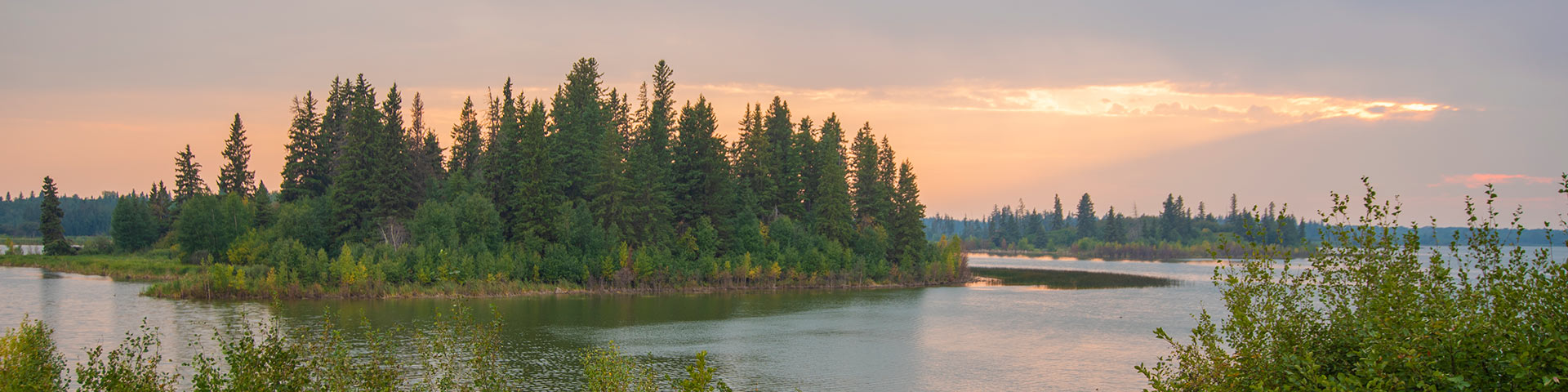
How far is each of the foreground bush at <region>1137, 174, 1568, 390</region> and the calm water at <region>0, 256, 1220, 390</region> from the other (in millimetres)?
26483

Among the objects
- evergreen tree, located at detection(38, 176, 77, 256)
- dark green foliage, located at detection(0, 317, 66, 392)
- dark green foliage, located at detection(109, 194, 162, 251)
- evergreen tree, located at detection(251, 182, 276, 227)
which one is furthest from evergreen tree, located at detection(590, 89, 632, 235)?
evergreen tree, located at detection(38, 176, 77, 256)

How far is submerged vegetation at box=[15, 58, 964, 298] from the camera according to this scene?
85375 mm

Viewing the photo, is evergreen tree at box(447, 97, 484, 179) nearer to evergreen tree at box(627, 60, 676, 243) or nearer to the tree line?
the tree line

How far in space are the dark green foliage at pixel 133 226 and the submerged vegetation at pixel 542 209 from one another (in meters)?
0.23

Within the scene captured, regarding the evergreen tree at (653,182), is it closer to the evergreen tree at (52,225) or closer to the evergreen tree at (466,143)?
the evergreen tree at (466,143)

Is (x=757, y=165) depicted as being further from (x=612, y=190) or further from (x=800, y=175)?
(x=612, y=190)

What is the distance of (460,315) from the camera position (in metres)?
22.7

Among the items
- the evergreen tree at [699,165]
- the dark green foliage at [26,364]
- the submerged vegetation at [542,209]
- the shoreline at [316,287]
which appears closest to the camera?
the dark green foliage at [26,364]

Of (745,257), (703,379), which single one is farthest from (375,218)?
(703,379)

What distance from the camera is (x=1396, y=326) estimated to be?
12242 millimetres

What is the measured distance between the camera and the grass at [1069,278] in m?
117

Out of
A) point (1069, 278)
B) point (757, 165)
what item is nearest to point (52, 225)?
point (757, 165)

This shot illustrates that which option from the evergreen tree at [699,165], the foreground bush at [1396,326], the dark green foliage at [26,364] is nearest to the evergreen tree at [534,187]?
the evergreen tree at [699,165]

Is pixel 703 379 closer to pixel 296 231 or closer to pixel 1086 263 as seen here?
pixel 296 231
